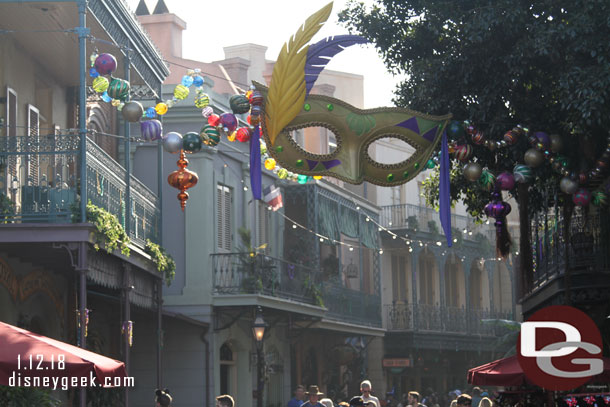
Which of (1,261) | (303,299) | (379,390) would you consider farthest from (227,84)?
(1,261)

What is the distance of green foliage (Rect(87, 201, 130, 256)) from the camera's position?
14.8m

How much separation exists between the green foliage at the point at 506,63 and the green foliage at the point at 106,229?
395cm

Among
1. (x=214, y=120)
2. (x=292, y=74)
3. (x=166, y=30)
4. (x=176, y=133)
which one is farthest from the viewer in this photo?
(x=166, y=30)

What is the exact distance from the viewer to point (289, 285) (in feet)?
88.0

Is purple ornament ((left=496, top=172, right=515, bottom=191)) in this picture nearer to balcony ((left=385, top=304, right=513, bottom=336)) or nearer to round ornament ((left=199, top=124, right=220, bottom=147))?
round ornament ((left=199, top=124, right=220, bottom=147))

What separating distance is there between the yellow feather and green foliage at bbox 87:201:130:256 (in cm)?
380

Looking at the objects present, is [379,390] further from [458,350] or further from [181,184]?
[181,184]

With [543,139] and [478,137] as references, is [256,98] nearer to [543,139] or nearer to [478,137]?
[478,137]

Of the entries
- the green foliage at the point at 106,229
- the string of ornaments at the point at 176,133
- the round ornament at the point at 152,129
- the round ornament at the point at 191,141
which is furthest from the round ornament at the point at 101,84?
the green foliage at the point at 106,229

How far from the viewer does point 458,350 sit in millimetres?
41656

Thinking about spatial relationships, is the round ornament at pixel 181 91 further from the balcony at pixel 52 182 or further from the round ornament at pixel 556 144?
the round ornament at pixel 556 144

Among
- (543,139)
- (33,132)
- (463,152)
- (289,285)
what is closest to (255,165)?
(463,152)

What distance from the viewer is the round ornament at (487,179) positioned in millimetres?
12898

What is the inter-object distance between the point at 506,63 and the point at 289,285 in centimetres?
1419
